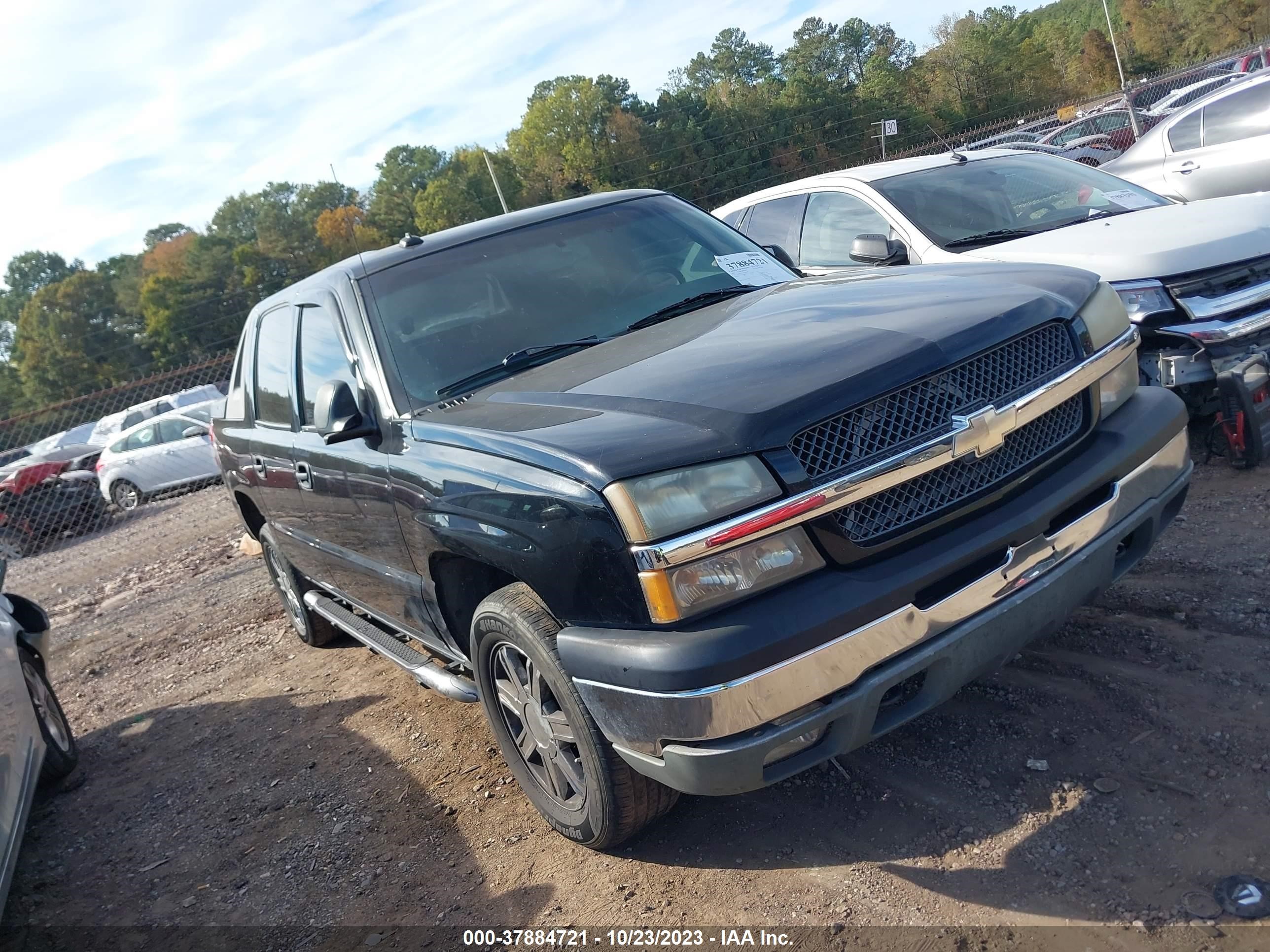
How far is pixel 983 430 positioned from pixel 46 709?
456 centimetres

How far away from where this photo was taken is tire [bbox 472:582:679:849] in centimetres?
277

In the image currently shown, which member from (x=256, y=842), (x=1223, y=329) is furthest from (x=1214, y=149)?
(x=256, y=842)

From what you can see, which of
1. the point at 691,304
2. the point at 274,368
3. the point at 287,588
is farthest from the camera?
the point at 287,588

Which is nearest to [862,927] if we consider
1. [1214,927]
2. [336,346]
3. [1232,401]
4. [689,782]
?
[689,782]

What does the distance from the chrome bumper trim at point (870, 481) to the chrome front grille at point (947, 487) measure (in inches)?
1.7

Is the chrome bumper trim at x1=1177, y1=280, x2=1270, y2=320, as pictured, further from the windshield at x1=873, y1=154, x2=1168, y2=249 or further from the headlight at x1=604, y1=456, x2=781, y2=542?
the headlight at x1=604, y1=456, x2=781, y2=542

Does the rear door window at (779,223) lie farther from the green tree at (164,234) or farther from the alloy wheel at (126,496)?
the green tree at (164,234)

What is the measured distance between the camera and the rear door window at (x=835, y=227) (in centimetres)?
618

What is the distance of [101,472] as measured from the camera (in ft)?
55.2

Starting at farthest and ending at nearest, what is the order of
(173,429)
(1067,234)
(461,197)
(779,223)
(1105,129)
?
(461,197) < (1105,129) < (173,429) < (779,223) < (1067,234)

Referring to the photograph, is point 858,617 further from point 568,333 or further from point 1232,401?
point 1232,401

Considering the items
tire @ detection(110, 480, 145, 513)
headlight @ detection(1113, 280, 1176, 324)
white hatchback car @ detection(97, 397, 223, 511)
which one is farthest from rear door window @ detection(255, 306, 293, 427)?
tire @ detection(110, 480, 145, 513)

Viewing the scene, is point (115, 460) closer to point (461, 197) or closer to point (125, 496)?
point (125, 496)

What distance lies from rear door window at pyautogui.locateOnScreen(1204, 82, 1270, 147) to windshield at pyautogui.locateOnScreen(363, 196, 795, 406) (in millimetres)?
6391
